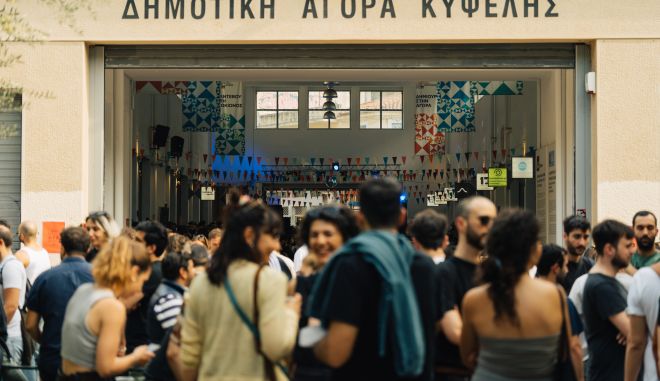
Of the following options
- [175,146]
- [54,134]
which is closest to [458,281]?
[54,134]

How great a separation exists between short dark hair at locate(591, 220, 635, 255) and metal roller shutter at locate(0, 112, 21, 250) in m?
8.91

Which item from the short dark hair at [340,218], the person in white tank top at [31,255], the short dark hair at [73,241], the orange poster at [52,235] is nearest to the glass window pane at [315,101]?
the orange poster at [52,235]

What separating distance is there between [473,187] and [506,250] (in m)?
23.7

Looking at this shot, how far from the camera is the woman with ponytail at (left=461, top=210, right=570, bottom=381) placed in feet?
17.6

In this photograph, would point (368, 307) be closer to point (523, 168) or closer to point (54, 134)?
point (54, 134)

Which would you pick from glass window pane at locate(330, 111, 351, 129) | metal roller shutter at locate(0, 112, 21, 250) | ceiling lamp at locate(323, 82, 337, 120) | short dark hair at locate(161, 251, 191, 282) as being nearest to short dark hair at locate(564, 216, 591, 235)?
short dark hair at locate(161, 251, 191, 282)

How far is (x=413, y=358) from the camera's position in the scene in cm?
495

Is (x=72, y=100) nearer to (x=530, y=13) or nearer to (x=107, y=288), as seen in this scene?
(x=530, y=13)

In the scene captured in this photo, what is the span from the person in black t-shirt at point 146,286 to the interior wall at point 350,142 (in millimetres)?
10800

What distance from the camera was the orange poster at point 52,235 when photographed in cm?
1413

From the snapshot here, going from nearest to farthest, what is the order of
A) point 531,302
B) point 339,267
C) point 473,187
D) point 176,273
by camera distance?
point 339,267, point 531,302, point 176,273, point 473,187

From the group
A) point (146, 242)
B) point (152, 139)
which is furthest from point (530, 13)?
point (152, 139)

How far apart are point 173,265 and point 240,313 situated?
6.78ft

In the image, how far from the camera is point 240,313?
5.48m
